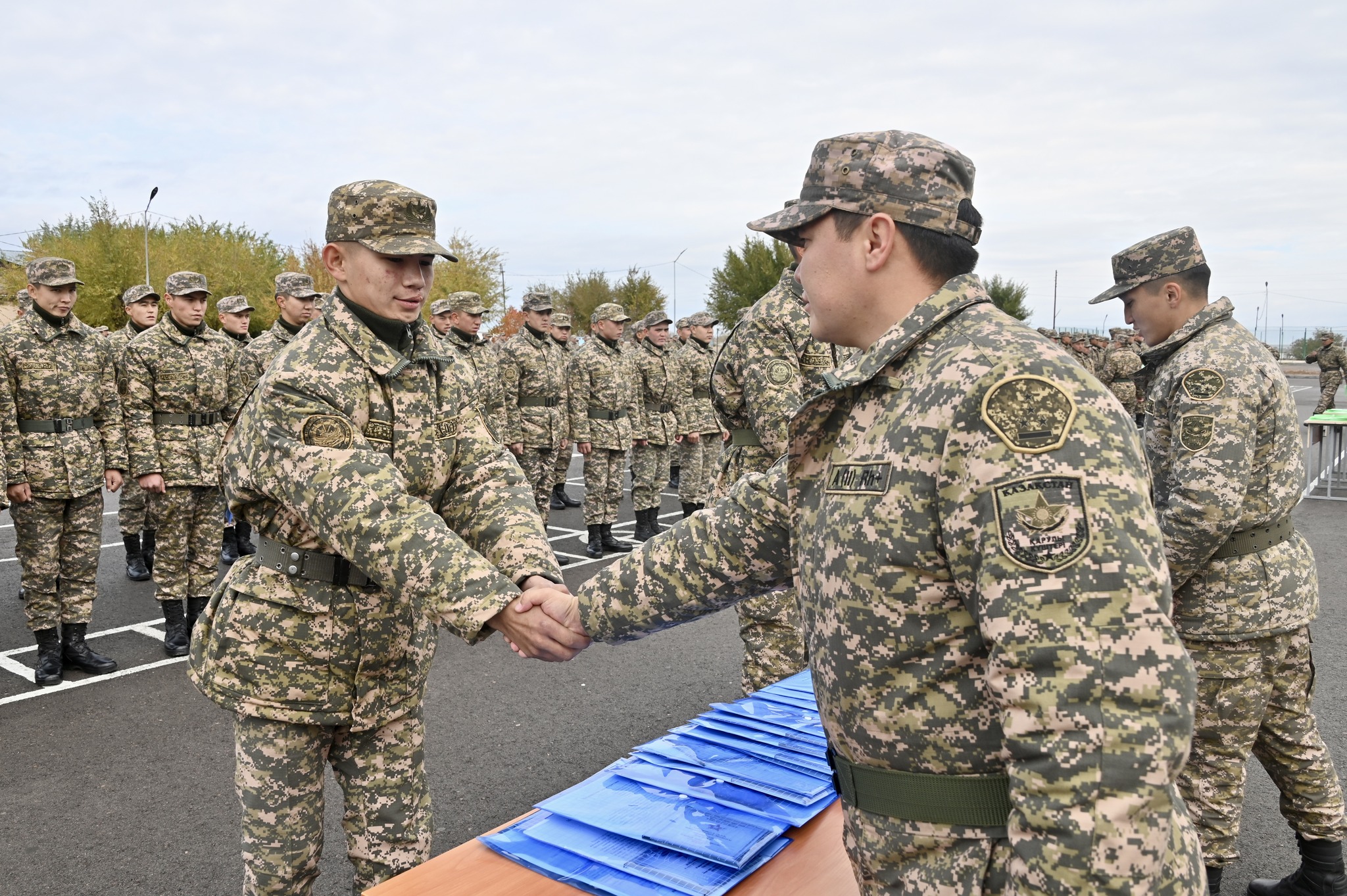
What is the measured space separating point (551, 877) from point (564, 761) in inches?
95.9

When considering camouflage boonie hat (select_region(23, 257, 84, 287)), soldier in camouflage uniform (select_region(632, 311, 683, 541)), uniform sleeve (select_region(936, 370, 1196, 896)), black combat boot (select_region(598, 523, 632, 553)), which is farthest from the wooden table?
soldier in camouflage uniform (select_region(632, 311, 683, 541))

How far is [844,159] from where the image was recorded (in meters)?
1.63

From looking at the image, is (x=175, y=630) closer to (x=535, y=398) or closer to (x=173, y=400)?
(x=173, y=400)

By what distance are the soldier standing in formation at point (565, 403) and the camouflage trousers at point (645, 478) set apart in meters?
0.83

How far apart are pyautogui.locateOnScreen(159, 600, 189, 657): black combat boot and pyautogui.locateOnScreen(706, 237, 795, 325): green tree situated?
4218 centimetres

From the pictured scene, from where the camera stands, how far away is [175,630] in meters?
6.16

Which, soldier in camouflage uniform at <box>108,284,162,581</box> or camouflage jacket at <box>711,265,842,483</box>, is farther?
soldier in camouflage uniform at <box>108,284,162,581</box>

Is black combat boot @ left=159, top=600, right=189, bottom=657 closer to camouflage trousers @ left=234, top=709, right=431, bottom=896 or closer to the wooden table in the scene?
camouflage trousers @ left=234, top=709, right=431, bottom=896

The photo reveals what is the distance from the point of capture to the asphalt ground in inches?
142

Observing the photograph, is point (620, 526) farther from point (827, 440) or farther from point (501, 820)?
point (827, 440)

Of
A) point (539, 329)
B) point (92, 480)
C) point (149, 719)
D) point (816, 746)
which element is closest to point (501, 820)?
point (816, 746)

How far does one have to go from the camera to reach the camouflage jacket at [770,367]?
13.7 feet

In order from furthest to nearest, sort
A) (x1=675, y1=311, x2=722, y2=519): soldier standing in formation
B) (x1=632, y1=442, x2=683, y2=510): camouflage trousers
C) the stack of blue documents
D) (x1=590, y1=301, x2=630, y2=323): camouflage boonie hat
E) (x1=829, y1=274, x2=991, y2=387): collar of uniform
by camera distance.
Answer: (x1=675, y1=311, x2=722, y2=519): soldier standing in formation
(x1=590, y1=301, x2=630, y2=323): camouflage boonie hat
(x1=632, y1=442, x2=683, y2=510): camouflage trousers
the stack of blue documents
(x1=829, y1=274, x2=991, y2=387): collar of uniform

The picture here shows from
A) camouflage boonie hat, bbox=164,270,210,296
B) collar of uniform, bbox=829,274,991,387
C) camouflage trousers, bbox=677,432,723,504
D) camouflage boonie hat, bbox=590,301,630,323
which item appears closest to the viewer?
collar of uniform, bbox=829,274,991,387
